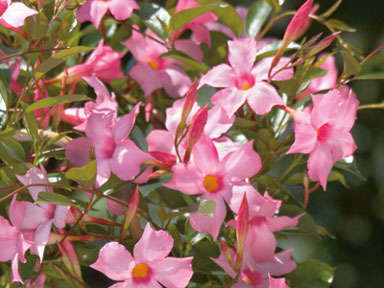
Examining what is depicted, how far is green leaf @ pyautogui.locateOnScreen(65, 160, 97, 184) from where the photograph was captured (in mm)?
510

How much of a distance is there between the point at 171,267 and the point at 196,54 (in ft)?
0.91

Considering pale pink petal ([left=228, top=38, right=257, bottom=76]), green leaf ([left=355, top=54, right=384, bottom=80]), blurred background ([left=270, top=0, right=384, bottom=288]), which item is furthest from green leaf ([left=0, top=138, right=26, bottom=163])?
blurred background ([left=270, top=0, right=384, bottom=288])

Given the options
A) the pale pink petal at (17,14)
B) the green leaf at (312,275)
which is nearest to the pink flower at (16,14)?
the pale pink petal at (17,14)

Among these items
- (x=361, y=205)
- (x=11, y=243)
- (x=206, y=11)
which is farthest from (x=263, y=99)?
(x=361, y=205)

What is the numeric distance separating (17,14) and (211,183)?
21cm

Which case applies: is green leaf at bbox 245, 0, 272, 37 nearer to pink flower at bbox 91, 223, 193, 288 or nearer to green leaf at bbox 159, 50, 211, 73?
green leaf at bbox 159, 50, 211, 73

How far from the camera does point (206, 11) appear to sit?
0.65m

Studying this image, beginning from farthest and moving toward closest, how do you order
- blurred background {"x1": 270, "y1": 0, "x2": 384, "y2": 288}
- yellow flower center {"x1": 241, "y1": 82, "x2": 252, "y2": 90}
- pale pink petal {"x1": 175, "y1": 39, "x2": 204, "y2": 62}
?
blurred background {"x1": 270, "y1": 0, "x2": 384, "y2": 288}
pale pink petal {"x1": 175, "y1": 39, "x2": 204, "y2": 62}
yellow flower center {"x1": 241, "y1": 82, "x2": 252, "y2": 90}

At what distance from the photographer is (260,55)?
2.14ft

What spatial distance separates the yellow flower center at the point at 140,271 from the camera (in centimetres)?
52

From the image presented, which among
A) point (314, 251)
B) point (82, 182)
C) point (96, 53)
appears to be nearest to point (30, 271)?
point (82, 182)

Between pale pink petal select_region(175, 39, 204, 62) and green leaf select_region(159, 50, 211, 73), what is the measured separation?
0.05 metres

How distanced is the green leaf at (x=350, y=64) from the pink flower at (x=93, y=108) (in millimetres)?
209

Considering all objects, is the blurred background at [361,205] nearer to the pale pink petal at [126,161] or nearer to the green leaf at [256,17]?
the green leaf at [256,17]
